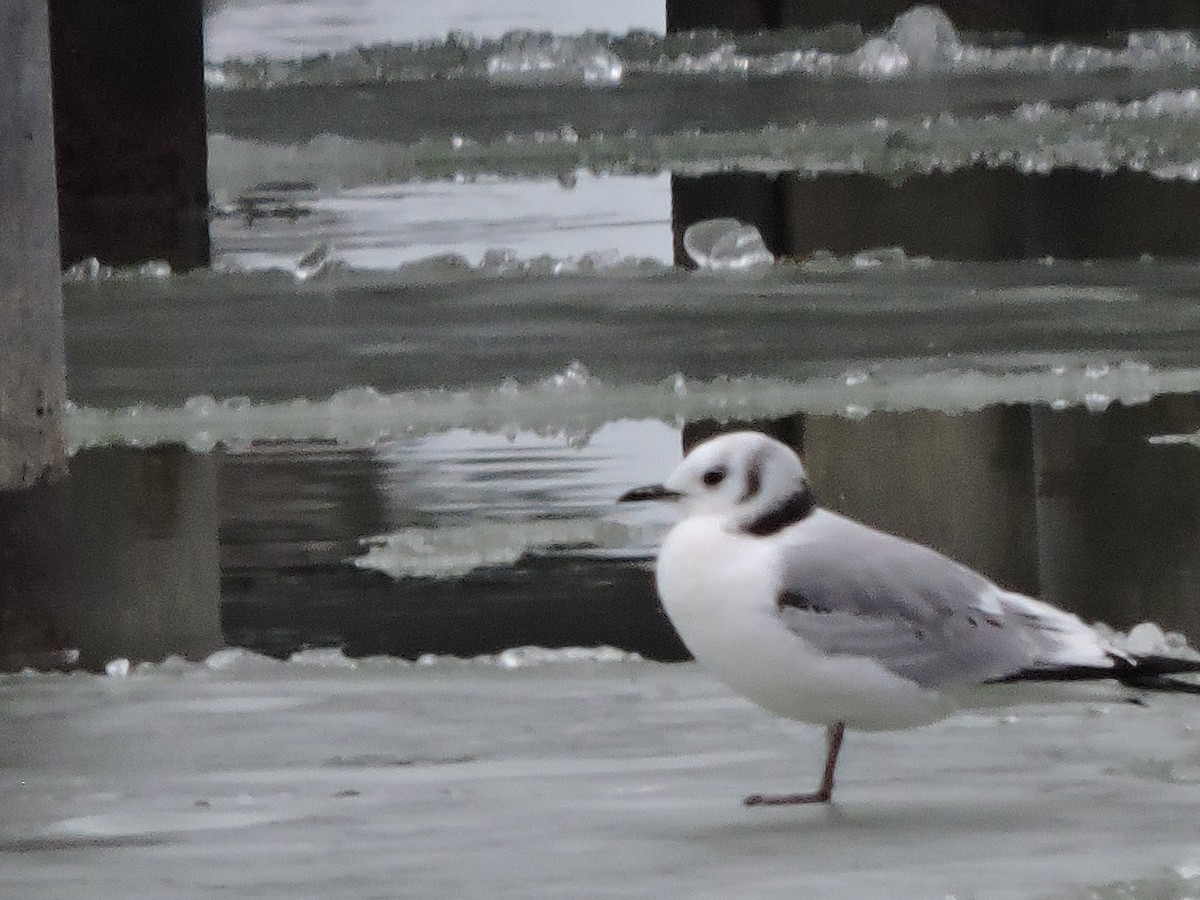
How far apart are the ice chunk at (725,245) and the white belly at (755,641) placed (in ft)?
10.3

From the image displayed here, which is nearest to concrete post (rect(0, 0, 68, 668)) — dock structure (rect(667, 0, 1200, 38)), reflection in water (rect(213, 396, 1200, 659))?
reflection in water (rect(213, 396, 1200, 659))

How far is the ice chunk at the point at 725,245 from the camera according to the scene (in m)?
5.09

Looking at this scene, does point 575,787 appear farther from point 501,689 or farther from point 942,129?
point 942,129

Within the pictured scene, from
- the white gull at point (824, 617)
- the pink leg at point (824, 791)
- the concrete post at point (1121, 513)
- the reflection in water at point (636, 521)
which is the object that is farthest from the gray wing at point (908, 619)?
the concrete post at point (1121, 513)

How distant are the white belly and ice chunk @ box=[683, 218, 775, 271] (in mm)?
3151

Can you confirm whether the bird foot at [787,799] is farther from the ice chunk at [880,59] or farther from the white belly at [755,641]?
the ice chunk at [880,59]

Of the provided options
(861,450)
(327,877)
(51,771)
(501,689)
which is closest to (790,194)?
(861,450)

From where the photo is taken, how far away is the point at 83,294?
203 inches

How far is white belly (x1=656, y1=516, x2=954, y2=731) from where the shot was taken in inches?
75.8

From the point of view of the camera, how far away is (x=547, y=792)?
2.14 meters

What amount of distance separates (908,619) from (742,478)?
16 centimetres

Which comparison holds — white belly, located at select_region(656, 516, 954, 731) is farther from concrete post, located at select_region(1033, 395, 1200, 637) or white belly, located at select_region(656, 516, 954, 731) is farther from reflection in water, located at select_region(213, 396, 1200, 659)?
concrete post, located at select_region(1033, 395, 1200, 637)

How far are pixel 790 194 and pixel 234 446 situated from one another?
4.68 feet

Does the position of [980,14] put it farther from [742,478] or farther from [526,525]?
[742,478]
